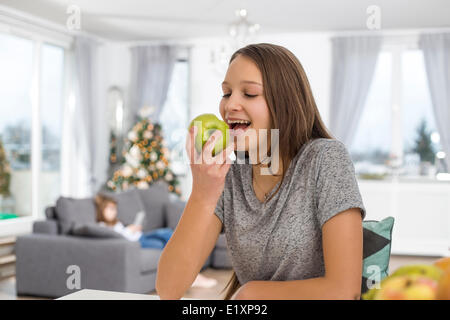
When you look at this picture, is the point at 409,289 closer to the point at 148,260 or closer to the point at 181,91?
the point at 148,260

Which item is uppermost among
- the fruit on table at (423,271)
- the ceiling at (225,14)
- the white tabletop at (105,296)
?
the ceiling at (225,14)

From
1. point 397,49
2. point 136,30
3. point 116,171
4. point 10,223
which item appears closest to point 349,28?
point 397,49

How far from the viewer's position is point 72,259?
13.1 ft

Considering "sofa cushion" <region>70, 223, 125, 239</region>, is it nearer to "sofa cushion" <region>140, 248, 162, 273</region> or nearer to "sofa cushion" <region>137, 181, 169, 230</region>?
"sofa cushion" <region>140, 248, 162, 273</region>

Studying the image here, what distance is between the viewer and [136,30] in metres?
6.99

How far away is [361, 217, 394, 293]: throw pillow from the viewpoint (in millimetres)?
1033

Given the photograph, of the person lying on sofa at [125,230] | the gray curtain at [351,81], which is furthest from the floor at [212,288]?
the gray curtain at [351,81]

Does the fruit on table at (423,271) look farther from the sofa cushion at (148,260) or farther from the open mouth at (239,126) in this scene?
the sofa cushion at (148,260)

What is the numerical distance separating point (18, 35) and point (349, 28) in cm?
430

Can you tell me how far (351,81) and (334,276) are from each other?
6.21 metres

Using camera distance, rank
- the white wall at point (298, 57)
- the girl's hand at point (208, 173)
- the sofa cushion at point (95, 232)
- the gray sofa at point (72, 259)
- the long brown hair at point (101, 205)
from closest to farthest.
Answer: the girl's hand at point (208, 173), the gray sofa at point (72, 259), the sofa cushion at point (95, 232), the long brown hair at point (101, 205), the white wall at point (298, 57)

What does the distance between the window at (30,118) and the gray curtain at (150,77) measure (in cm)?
116

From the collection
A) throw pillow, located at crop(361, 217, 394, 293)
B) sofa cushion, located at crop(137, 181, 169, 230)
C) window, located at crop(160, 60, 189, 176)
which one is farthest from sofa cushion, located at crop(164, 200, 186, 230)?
throw pillow, located at crop(361, 217, 394, 293)

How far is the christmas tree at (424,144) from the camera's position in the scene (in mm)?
6562
